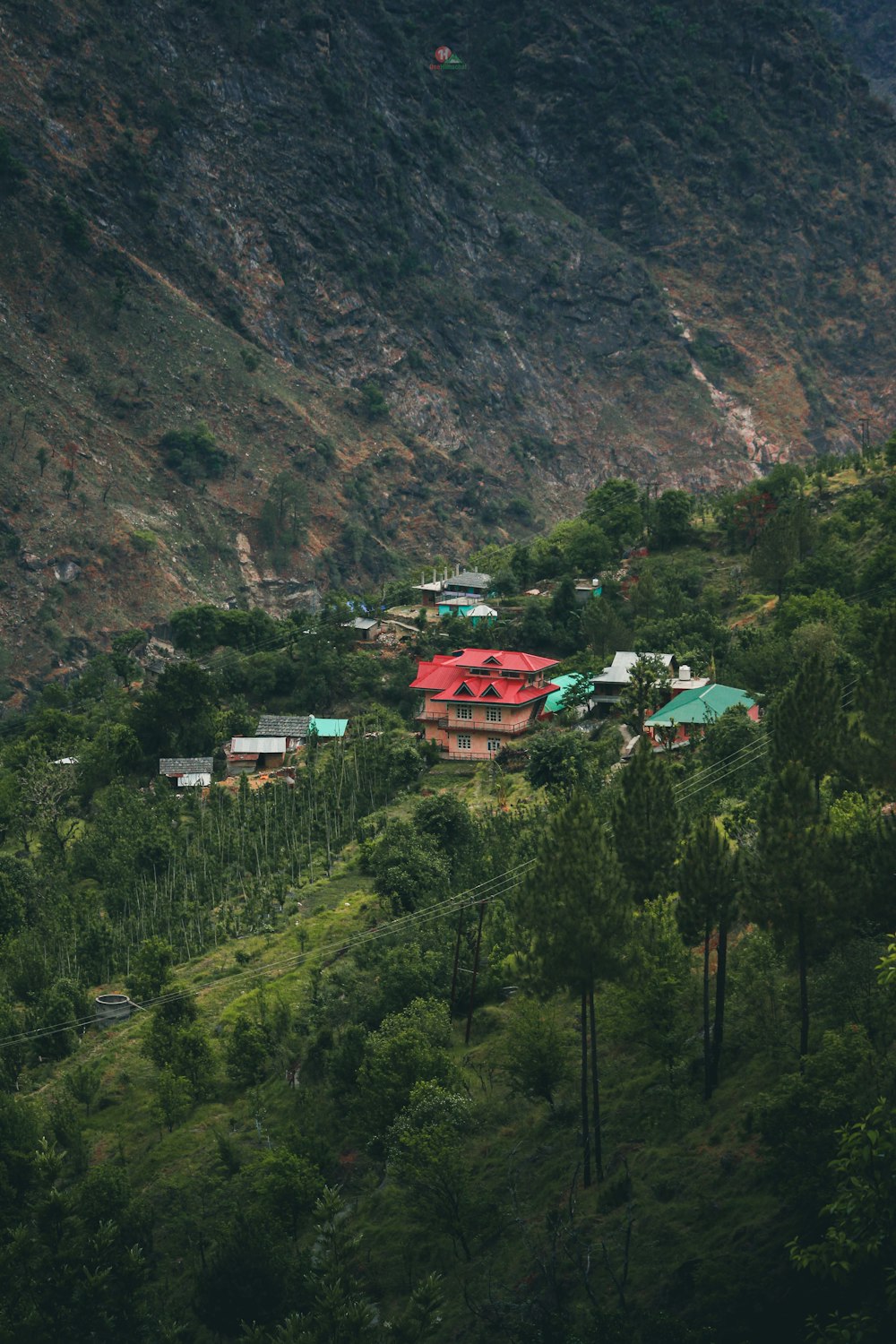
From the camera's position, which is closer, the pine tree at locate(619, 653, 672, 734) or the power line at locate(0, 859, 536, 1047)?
Answer: the power line at locate(0, 859, 536, 1047)

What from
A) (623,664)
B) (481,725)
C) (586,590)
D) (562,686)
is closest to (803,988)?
(481,725)

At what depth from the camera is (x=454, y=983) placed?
163 ft

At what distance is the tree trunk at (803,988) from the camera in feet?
118

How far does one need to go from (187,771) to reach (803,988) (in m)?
51.4

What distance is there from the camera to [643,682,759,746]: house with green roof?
68500 mm

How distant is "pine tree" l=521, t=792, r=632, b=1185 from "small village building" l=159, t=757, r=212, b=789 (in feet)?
152

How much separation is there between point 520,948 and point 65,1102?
18602mm

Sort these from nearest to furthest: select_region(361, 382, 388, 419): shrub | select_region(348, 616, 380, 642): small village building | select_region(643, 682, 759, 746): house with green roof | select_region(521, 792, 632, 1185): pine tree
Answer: select_region(521, 792, 632, 1185): pine tree, select_region(643, 682, 759, 746): house with green roof, select_region(348, 616, 380, 642): small village building, select_region(361, 382, 388, 419): shrub

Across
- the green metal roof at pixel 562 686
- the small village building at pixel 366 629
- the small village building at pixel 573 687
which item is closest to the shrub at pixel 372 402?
the small village building at pixel 366 629

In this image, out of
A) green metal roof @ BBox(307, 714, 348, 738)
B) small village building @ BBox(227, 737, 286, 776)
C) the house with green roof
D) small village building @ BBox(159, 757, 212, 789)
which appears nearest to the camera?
the house with green roof

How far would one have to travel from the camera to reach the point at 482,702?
268ft

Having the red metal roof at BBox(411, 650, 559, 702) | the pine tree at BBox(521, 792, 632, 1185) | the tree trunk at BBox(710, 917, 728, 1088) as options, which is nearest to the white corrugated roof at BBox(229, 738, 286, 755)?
the red metal roof at BBox(411, 650, 559, 702)

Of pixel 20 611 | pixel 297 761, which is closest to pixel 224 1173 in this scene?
pixel 297 761

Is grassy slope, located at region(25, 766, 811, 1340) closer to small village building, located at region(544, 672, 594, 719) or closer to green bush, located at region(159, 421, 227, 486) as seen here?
small village building, located at region(544, 672, 594, 719)
